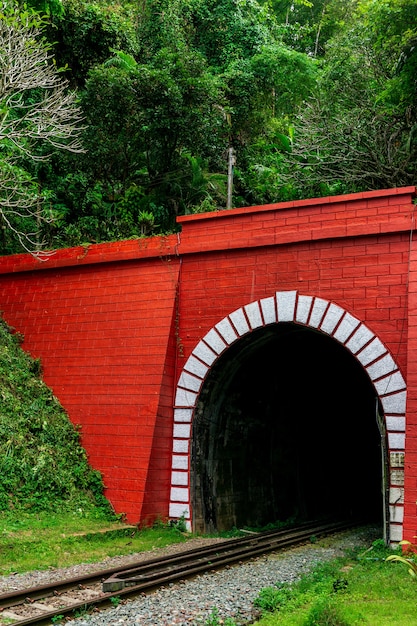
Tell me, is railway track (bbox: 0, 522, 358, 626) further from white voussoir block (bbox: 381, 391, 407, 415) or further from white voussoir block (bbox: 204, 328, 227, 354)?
white voussoir block (bbox: 204, 328, 227, 354)

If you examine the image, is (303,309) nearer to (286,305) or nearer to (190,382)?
(286,305)

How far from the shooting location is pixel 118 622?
602 centimetres

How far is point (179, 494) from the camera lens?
1144cm

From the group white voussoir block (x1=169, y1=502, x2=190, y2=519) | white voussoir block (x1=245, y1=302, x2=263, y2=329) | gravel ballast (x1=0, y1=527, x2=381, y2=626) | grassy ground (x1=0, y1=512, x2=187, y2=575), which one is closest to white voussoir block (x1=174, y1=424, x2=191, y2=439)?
white voussoir block (x1=169, y1=502, x2=190, y2=519)

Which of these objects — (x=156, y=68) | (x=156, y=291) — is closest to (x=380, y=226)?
(x=156, y=291)

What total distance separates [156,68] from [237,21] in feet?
21.8

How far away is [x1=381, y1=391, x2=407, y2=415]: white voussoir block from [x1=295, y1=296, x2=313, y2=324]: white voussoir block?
187 centimetres

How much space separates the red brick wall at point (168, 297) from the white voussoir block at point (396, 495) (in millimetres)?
1696

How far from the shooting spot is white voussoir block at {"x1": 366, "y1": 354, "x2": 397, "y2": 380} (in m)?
10.1

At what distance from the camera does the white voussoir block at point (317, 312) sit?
35.5 feet

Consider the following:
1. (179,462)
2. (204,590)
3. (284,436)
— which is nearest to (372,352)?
(179,462)

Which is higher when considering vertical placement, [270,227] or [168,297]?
[270,227]

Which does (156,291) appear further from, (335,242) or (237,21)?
(237,21)

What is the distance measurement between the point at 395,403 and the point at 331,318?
5.58ft
